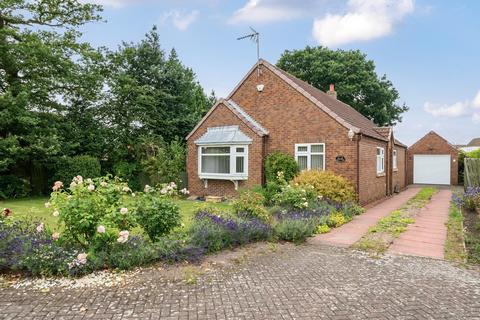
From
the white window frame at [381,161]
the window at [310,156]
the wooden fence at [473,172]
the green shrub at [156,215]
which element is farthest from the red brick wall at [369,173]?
the green shrub at [156,215]

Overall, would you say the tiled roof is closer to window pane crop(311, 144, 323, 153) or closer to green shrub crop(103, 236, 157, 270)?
window pane crop(311, 144, 323, 153)

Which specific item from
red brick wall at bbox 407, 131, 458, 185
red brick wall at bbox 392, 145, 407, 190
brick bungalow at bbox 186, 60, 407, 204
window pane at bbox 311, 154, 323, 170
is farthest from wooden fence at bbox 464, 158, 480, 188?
window pane at bbox 311, 154, 323, 170

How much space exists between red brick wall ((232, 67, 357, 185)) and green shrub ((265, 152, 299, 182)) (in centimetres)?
67

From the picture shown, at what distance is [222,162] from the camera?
16312 millimetres

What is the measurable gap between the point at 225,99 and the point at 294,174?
5574 millimetres

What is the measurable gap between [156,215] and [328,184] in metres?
7.76

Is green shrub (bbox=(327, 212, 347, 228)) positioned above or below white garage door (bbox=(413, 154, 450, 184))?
below

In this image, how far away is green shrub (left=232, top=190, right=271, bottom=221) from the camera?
8797mm

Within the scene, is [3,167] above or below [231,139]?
below

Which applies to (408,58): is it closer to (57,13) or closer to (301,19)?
(301,19)

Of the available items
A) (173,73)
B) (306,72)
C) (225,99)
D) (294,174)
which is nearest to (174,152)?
(225,99)

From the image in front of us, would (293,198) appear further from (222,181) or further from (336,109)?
(336,109)

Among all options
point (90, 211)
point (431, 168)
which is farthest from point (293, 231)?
point (431, 168)

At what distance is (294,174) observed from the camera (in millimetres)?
14289
